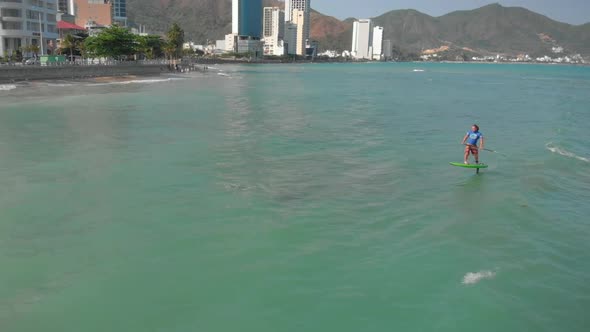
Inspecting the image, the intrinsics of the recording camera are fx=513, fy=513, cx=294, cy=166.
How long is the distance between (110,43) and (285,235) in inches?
2834

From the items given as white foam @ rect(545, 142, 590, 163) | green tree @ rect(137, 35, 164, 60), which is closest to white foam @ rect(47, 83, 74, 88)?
green tree @ rect(137, 35, 164, 60)

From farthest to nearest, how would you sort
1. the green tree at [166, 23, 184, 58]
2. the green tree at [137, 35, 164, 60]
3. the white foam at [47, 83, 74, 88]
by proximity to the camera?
the green tree at [166, 23, 184, 58], the green tree at [137, 35, 164, 60], the white foam at [47, 83, 74, 88]

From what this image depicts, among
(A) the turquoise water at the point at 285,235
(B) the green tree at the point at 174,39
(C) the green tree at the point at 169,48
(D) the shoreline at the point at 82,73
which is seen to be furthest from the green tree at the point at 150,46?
(A) the turquoise water at the point at 285,235

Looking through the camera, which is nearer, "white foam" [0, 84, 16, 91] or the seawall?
"white foam" [0, 84, 16, 91]

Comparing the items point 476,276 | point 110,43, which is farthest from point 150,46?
point 476,276

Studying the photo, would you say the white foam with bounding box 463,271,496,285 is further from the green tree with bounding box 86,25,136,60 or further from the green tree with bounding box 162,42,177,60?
the green tree with bounding box 162,42,177,60

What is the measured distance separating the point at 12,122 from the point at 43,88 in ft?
81.5

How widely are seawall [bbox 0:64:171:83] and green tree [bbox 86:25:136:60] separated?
249cm

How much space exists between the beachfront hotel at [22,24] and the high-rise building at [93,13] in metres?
79.9

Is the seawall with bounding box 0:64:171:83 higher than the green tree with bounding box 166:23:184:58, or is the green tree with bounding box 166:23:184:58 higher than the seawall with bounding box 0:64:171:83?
the green tree with bounding box 166:23:184:58

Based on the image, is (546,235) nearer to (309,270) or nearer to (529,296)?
(529,296)

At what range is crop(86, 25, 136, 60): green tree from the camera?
74.5m

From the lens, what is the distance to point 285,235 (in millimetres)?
11531

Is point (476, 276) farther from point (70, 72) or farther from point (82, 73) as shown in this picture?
point (82, 73)
